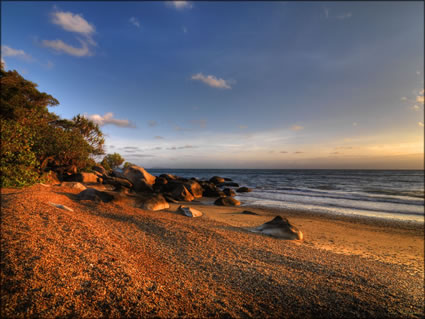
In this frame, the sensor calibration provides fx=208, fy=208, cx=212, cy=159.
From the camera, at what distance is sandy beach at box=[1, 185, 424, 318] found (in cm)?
256

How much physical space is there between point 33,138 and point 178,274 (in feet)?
47.9

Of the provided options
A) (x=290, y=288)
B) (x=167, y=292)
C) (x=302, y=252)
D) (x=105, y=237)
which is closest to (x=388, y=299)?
(x=290, y=288)

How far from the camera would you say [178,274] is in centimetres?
363

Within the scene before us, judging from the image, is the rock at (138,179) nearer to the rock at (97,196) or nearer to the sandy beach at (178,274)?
the rock at (97,196)

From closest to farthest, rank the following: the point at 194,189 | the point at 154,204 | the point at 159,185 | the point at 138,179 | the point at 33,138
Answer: the point at 154,204
the point at 33,138
the point at 194,189
the point at 138,179
the point at 159,185

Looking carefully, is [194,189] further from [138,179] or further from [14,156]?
[14,156]

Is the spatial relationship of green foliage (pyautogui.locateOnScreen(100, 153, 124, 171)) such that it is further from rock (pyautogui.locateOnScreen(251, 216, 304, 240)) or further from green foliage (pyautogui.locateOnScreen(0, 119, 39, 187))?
rock (pyautogui.locateOnScreen(251, 216, 304, 240))

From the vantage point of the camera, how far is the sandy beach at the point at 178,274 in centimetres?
256

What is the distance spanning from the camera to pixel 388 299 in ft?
11.7

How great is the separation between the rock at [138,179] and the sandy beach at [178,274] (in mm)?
13956

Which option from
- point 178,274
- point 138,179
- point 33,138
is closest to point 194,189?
point 138,179

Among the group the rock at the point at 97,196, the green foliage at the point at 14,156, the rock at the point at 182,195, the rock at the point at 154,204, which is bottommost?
the rock at the point at 182,195

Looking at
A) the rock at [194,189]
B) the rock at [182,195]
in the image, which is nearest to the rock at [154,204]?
the rock at [182,195]

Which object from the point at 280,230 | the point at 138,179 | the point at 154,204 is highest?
the point at 138,179
